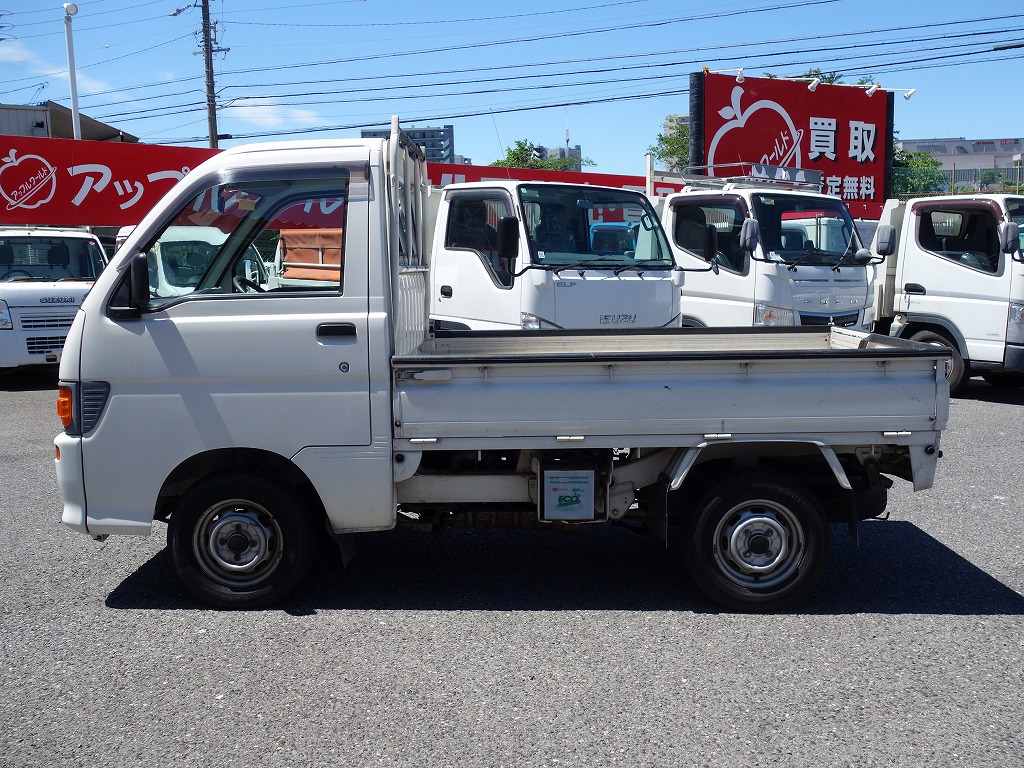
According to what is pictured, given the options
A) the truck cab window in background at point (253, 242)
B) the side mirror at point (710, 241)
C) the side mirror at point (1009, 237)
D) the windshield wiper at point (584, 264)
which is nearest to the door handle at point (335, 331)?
the truck cab window in background at point (253, 242)

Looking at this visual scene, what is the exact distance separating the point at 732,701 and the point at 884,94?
21837 mm

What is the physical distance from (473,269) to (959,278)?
5.79 meters

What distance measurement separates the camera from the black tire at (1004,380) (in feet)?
41.1

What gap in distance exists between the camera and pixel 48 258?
13.4 meters

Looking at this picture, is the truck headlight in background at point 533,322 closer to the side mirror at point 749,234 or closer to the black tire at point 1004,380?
the side mirror at point 749,234

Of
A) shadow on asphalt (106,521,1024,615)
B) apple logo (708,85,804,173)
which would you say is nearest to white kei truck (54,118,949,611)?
shadow on asphalt (106,521,1024,615)

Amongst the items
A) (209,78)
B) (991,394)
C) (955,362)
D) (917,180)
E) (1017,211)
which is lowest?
(991,394)

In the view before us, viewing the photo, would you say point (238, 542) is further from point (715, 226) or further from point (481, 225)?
point (715, 226)

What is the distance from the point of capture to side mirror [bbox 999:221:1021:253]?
1052cm

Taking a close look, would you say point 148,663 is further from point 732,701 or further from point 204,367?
point 732,701

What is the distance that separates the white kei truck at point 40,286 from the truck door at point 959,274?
1018cm

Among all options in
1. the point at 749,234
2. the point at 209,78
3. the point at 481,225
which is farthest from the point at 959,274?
the point at 209,78

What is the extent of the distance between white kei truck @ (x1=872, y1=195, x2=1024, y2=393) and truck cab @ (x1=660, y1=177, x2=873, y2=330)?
0.52 meters

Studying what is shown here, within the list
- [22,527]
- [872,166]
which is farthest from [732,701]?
[872,166]
